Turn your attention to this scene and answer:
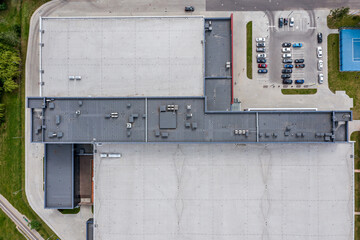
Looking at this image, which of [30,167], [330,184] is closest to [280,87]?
[330,184]

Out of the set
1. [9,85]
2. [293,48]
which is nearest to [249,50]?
[293,48]

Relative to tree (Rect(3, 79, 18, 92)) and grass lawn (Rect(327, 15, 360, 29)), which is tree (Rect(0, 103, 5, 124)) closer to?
tree (Rect(3, 79, 18, 92))

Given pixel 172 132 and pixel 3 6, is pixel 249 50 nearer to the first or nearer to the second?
pixel 172 132

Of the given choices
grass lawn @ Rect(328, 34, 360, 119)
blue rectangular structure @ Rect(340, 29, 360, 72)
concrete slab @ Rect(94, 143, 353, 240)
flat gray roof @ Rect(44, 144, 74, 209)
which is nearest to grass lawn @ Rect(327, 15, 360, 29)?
blue rectangular structure @ Rect(340, 29, 360, 72)

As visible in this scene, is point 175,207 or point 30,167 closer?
point 175,207

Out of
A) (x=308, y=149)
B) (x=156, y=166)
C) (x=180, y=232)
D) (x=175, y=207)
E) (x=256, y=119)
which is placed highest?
(x=256, y=119)

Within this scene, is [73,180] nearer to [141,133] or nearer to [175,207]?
[141,133]

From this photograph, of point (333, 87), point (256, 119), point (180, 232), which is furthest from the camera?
point (333, 87)
